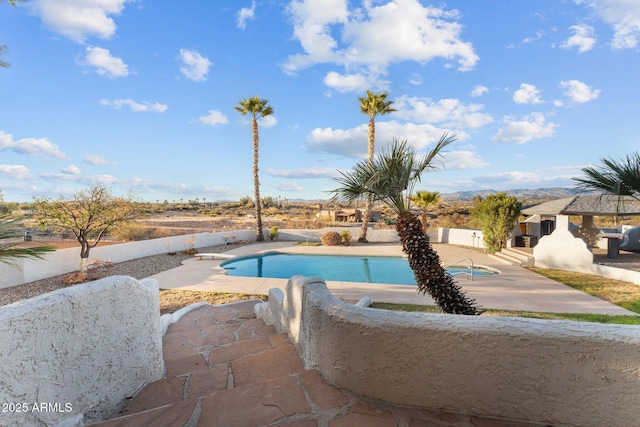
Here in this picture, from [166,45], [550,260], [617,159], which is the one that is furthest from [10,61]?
[550,260]

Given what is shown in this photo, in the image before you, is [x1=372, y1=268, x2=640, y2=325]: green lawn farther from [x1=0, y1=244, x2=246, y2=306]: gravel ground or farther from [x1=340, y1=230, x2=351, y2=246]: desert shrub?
[x1=340, y1=230, x2=351, y2=246]: desert shrub

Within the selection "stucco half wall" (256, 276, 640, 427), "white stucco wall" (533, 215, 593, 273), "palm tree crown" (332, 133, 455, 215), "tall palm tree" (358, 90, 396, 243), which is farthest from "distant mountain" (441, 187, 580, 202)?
"stucco half wall" (256, 276, 640, 427)

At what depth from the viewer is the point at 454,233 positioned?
2011cm

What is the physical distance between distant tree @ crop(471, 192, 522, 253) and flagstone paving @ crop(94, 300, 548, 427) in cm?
1453

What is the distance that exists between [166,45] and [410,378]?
13.9 meters

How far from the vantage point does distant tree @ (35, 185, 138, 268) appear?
11.3 meters

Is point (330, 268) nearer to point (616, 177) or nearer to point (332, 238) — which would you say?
point (332, 238)

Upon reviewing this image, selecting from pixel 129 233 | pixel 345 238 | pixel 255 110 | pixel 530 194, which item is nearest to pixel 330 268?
pixel 345 238

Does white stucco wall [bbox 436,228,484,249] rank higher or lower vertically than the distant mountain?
lower

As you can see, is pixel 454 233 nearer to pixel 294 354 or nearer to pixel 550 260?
pixel 550 260

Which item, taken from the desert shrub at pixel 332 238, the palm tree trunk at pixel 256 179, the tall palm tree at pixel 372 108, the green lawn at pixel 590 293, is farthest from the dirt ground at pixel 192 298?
the tall palm tree at pixel 372 108

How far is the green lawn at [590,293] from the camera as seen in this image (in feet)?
21.0

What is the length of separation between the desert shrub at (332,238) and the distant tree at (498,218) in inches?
335

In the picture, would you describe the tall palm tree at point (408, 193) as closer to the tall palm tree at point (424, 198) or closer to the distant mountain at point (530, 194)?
the tall palm tree at point (424, 198)
